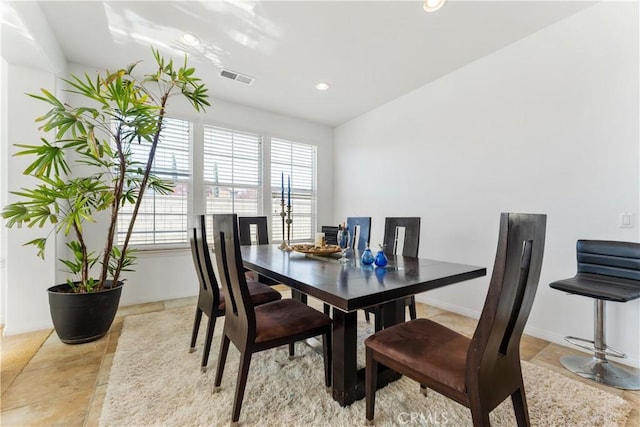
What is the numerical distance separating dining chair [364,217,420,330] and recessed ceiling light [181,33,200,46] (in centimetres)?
248

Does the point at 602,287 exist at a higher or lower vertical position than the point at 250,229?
lower

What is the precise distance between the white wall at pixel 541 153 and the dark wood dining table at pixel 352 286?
134cm

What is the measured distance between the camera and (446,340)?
4.35 ft

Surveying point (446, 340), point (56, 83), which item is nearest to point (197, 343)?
point (446, 340)

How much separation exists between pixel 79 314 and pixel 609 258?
4.08 metres

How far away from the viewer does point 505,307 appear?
37.0 inches

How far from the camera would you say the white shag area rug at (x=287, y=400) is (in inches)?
56.5

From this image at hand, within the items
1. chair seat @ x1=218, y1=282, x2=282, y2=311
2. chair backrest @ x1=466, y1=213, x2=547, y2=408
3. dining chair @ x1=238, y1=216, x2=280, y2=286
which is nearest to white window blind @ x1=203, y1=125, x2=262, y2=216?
dining chair @ x1=238, y1=216, x2=280, y2=286

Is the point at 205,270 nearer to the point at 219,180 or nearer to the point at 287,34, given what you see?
the point at 287,34

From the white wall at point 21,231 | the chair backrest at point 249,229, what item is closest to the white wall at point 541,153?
the chair backrest at point 249,229

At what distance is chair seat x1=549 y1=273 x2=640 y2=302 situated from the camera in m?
1.66

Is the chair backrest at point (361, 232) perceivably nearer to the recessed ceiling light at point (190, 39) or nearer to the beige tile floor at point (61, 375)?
the beige tile floor at point (61, 375)

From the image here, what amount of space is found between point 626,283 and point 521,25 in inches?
86.2

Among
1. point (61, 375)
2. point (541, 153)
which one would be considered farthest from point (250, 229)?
point (541, 153)
